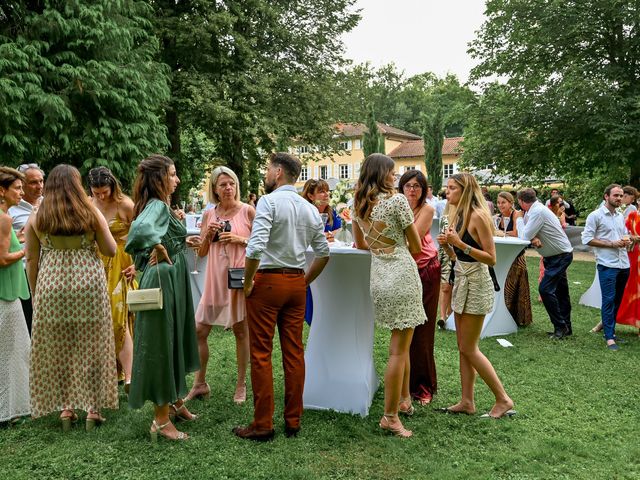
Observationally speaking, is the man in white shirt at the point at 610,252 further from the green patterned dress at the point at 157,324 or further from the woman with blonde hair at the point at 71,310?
the woman with blonde hair at the point at 71,310

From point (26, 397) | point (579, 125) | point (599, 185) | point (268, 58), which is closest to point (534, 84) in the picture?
point (579, 125)

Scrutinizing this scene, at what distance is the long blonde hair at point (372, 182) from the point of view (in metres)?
3.95

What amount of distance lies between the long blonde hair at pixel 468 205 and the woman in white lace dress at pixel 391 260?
581mm

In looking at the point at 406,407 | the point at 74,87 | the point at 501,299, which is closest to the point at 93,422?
the point at 406,407

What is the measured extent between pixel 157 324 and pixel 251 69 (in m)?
16.4

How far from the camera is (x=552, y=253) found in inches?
290

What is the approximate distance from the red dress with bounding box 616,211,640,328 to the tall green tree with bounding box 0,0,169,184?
10166mm

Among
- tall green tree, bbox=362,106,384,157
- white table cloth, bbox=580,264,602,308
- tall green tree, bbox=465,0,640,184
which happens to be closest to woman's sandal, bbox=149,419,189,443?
white table cloth, bbox=580,264,602,308

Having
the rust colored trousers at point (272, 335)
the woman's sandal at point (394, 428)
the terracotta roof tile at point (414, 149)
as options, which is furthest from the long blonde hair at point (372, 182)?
the terracotta roof tile at point (414, 149)

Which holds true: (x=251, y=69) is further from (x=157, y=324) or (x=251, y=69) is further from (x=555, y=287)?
(x=157, y=324)

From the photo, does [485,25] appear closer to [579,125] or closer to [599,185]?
[579,125]

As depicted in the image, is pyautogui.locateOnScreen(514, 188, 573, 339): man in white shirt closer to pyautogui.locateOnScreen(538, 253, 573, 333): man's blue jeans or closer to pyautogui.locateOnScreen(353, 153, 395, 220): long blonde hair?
pyautogui.locateOnScreen(538, 253, 573, 333): man's blue jeans

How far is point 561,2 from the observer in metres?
20.7

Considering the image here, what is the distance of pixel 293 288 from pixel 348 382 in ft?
3.67
